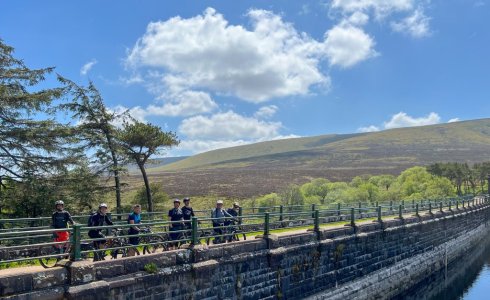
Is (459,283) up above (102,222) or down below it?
below

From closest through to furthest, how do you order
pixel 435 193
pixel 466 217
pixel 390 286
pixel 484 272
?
1. pixel 390 286
2. pixel 484 272
3. pixel 466 217
4. pixel 435 193

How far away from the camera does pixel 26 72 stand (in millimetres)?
24391

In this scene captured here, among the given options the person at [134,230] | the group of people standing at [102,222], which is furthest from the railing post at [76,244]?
the person at [134,230]

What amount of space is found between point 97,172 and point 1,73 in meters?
8.81

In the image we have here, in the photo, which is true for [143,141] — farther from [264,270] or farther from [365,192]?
[365,192]

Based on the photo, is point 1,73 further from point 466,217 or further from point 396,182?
point 396,182

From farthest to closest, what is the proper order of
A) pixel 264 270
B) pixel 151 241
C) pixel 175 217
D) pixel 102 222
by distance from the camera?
pixel 264 270, pixel 175 217, pixel 151 241, pixel 102 222

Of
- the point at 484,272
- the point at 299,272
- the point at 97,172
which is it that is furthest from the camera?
the point at 484,272

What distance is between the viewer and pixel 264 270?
14.4 metres

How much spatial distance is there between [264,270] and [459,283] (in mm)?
21825

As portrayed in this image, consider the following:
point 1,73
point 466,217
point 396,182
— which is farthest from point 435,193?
point 1,73

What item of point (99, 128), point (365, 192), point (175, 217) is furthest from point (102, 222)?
point (365, 192)

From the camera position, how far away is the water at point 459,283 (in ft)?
85.9

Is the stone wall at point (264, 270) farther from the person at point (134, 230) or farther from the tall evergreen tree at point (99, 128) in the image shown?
the tall evergreen tree at point (99, 128)
